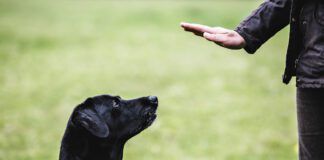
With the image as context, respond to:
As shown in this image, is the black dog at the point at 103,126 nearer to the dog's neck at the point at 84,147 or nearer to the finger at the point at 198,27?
the dog's neck at the point at 84,147

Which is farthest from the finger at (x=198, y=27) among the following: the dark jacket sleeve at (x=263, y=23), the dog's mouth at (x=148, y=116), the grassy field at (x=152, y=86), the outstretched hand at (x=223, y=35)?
the grassy field at (x=152, y=86)

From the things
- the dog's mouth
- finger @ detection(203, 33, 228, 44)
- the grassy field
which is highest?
finger @ detection(203, 33, 228, 44)

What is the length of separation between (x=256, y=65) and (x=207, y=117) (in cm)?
505

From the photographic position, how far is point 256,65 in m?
13.2

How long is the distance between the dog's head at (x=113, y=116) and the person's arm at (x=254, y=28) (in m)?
1.02

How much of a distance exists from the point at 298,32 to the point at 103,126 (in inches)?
61.7

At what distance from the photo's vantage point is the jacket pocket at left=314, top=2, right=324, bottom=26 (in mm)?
2834

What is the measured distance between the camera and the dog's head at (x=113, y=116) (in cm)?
365

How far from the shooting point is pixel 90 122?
3.64 meters

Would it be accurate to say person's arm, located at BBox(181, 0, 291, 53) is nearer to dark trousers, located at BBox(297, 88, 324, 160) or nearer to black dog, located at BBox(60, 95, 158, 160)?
dark trousers, located at BBox(297, 88, 324, 160)

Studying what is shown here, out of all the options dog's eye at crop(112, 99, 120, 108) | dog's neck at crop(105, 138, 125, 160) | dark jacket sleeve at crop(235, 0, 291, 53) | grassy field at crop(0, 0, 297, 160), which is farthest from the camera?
grassy field at crop(0, 0, 297, 160)

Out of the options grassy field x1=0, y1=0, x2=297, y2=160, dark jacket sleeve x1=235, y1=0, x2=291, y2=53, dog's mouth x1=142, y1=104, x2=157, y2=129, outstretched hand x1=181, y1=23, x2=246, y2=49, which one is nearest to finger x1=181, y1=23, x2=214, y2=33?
outstretched hand x1=181, y1=23, x2=246, y2=49

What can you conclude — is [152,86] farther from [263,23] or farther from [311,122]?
[311,122]

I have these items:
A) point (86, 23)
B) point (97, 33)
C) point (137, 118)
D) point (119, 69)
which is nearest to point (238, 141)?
point (137, 118)
